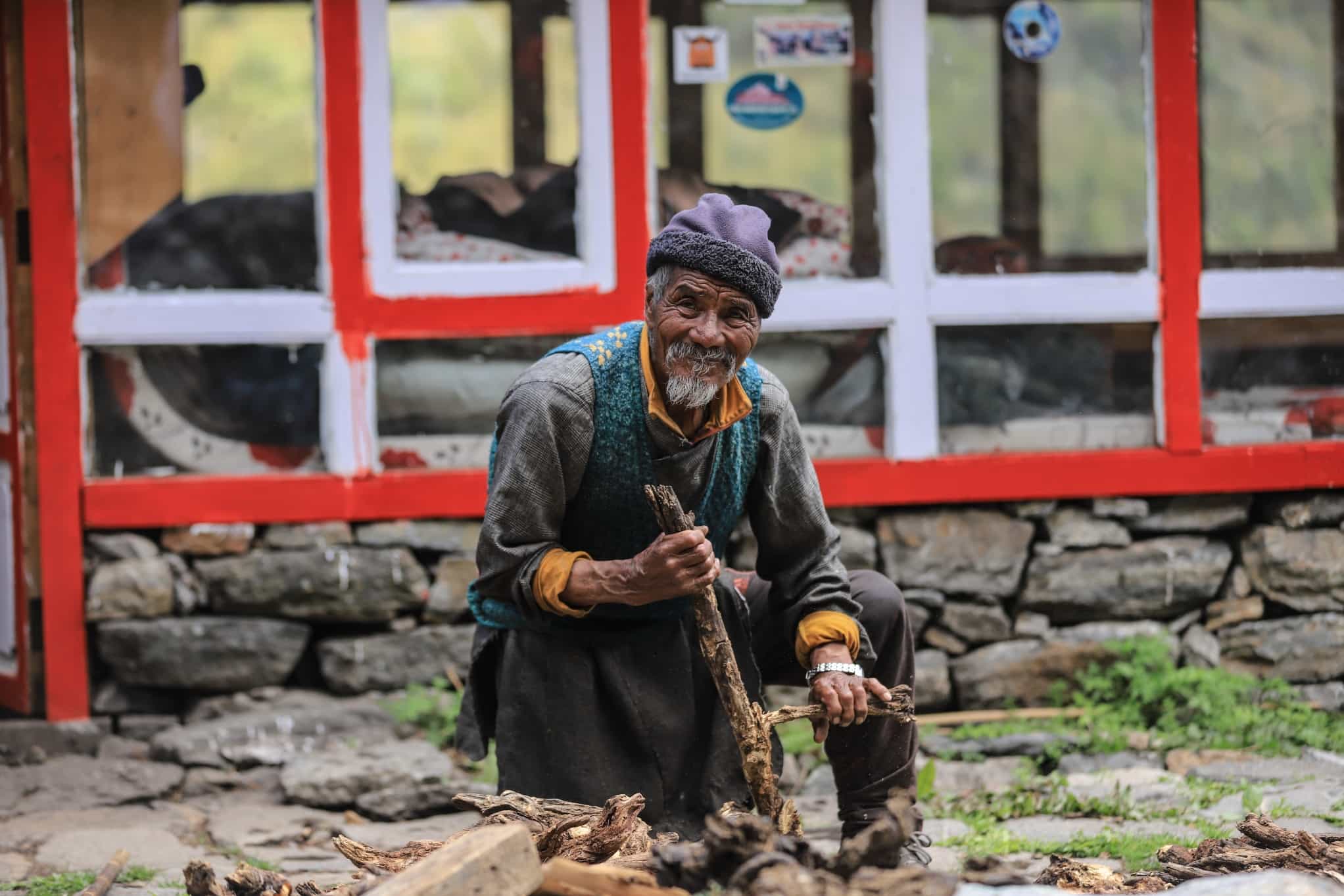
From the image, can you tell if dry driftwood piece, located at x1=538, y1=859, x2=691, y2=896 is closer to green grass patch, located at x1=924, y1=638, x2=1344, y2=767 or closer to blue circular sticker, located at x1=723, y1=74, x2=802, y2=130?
green grass patch, located at x1=924, y1=638, x2=1344, y2=767

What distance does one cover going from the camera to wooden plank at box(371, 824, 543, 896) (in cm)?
234

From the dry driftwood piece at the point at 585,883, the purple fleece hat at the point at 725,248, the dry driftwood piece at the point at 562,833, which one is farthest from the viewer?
the purple fleece hat at the point at 725,248

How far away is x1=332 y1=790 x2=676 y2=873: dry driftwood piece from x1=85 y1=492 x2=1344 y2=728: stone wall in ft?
7.09

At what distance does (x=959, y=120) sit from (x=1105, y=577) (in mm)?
1781

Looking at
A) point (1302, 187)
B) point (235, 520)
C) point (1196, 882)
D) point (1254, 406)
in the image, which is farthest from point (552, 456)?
point (1302, 187)

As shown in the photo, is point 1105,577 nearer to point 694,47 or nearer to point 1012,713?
point 1012,713

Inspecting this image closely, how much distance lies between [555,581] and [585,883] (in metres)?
0.82

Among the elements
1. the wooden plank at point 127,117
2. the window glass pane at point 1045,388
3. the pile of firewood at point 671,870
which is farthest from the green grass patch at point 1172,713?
the wooden plank at point 127,117

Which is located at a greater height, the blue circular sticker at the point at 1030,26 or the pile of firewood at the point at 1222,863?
the blue circular sticker at the point at 1030,26

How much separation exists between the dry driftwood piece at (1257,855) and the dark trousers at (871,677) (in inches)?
23.9

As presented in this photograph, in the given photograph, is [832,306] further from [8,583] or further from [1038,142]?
[8,583]

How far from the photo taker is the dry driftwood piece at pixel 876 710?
10.6ft

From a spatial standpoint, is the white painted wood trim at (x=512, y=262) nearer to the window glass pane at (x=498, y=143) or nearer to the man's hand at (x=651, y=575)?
the window glass pane at (x=498, y=143)

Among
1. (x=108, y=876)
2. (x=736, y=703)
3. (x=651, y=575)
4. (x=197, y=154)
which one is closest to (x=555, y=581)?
(x=651, y=575)
